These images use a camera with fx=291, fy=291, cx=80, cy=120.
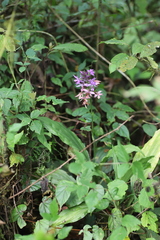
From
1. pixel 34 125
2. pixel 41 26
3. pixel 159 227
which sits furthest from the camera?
pixel 41 26

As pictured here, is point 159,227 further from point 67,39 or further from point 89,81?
point 67,39

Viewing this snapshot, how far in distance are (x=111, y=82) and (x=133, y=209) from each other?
4.21 feet

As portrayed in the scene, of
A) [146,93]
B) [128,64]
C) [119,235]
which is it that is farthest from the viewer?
[128,64]

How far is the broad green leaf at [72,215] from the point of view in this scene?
47.6 inches

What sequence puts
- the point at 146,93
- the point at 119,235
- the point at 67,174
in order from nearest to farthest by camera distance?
the point at 146,93, the point at 119,235, the point at 67,174

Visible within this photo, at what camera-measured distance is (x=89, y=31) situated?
95.7 inches

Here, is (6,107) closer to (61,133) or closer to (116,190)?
(61,133)

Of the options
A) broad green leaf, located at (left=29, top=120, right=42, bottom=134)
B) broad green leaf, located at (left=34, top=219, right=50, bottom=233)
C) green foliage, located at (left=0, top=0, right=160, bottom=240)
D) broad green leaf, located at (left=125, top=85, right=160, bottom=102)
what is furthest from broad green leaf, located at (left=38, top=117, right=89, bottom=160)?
broad green leaf, located at (left=125, top=85, right=160, bottom=102)

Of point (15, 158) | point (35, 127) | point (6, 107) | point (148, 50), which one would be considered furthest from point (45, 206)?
point (148, 50)

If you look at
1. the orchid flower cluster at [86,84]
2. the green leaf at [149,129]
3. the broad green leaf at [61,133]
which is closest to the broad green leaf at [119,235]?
the broad green leaf at [61,133]

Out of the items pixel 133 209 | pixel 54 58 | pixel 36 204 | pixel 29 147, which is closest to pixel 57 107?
pixel 54 58

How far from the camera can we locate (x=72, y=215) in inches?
48.6

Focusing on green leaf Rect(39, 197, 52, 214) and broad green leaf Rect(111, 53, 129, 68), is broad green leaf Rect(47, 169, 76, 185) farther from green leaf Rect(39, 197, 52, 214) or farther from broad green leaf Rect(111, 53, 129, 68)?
broad green leaf Rect(111, 53, 129, 68)

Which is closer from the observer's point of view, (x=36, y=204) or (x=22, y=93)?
(x=22, y=93)
